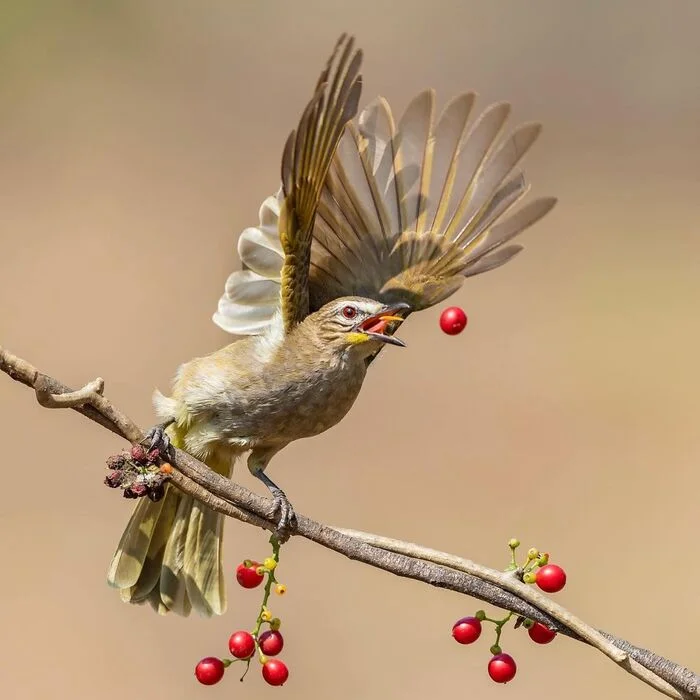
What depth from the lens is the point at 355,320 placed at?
15.7ft

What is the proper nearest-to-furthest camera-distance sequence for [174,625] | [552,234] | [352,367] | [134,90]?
[352,367], [174,625], [552,234], [134,90]

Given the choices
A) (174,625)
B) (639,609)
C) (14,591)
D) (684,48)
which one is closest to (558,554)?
(639,609)

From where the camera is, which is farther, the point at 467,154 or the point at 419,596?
the point at 419,596

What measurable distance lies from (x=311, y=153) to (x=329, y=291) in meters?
1.08

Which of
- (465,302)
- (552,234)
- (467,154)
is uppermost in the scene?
(552,234)

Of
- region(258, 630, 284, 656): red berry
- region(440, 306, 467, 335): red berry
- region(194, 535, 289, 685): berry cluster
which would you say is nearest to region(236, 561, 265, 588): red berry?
region(194, 535, 289, 685): berry cluster

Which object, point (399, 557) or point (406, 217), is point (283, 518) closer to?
point (399, 557)

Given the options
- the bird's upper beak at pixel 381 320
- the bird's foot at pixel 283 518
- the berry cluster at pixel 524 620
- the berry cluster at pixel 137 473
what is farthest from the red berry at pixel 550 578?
the bird's upper beak at pixel 381 320

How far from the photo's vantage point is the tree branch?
3076mm

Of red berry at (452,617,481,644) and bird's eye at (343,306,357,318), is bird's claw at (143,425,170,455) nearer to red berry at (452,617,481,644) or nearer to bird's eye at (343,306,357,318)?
red berry at (452,617,481,644)

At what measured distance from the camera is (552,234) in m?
13.2

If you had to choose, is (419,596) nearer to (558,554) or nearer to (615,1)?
(558,554)

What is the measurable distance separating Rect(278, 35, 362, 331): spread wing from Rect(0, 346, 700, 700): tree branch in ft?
3.90

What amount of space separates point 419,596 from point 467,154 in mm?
4482
